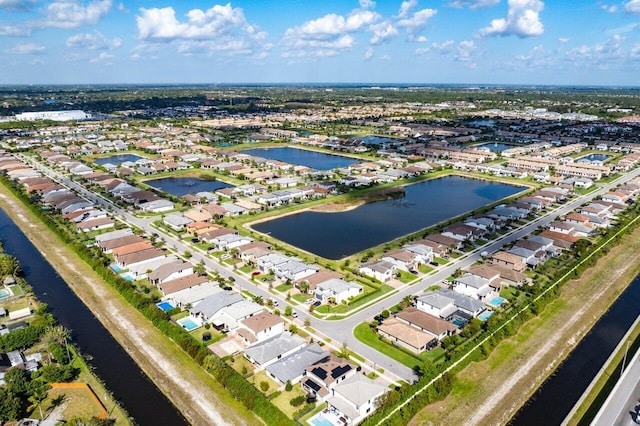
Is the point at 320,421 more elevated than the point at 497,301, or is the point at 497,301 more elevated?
the point at 497,301

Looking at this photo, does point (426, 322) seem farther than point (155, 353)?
Yes

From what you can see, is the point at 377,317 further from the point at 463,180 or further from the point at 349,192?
the point at 463,180

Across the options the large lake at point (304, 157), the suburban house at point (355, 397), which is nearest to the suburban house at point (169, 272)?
the suburban house at point (355, 397)

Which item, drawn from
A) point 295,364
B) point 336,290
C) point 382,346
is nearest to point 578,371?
point 382,346

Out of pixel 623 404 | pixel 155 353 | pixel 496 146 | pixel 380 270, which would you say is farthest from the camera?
pixel 496 146

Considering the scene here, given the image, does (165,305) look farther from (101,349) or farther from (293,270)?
(293,270)

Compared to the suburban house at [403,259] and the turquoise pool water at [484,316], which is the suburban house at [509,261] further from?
the turquoise pool water at [484,316]

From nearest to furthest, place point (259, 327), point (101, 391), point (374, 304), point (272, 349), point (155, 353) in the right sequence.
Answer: point (101, 391) < point (272, 349) < point (155, 353) < point (259, 327) < point (374, 304)
